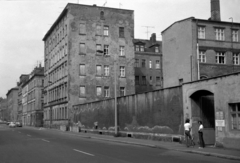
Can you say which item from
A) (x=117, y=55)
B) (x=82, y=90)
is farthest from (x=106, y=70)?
(x=82, y=90)

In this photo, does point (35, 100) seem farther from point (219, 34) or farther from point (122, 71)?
point (219, 34)

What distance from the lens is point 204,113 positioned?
22.7 meters

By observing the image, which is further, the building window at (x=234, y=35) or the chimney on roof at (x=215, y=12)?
the chimney on roof at (x=215, y=12)

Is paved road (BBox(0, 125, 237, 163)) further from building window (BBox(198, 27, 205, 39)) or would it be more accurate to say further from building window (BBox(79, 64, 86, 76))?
building window (BBox(79, 64, 86, 76))

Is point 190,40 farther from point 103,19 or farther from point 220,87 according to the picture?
point 220,87

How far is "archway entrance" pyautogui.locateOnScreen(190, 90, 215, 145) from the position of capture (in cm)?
2231

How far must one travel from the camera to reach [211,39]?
142 feet

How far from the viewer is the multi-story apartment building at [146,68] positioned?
69875mm

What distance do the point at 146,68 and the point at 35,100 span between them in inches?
1383

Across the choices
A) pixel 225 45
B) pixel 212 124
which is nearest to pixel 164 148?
pixel 212 124

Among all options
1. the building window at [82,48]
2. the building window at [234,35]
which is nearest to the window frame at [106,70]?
the building window at [82,48]

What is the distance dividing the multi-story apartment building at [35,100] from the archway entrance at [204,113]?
229ft

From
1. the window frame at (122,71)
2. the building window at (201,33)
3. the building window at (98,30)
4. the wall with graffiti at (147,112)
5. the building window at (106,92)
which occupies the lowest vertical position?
the wall with graffiti at (147,112)

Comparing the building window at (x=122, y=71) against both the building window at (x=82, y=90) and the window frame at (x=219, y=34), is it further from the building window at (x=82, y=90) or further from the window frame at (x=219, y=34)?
the window frame at (x=219, y=34)
